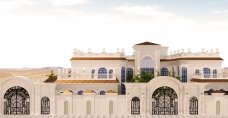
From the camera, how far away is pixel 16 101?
4578 centimetres

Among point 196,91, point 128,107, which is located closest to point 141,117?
point 128,107

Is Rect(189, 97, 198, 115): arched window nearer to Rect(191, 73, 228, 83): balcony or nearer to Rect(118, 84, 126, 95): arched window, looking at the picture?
Rect(191, 73, 228, 83): balcony

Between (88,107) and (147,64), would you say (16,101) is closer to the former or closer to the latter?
(88,107)

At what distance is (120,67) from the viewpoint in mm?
57938

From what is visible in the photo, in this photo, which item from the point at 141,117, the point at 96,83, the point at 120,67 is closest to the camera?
the point at 141,117

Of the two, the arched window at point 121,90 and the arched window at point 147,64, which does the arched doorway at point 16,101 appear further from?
the arched window at point 147,64

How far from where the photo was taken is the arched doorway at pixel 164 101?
4531 cm

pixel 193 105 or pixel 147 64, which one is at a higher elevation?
pixel 147 64

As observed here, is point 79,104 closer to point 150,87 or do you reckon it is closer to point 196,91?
point 150,87

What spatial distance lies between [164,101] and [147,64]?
47.9 feet

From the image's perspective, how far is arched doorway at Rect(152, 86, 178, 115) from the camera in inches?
1784

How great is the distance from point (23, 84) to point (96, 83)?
10.0m

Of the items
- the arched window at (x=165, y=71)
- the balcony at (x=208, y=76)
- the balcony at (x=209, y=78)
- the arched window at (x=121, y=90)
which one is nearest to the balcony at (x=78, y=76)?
the arched window at (x=121, y=90)

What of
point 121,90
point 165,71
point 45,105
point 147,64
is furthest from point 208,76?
point 45,105
